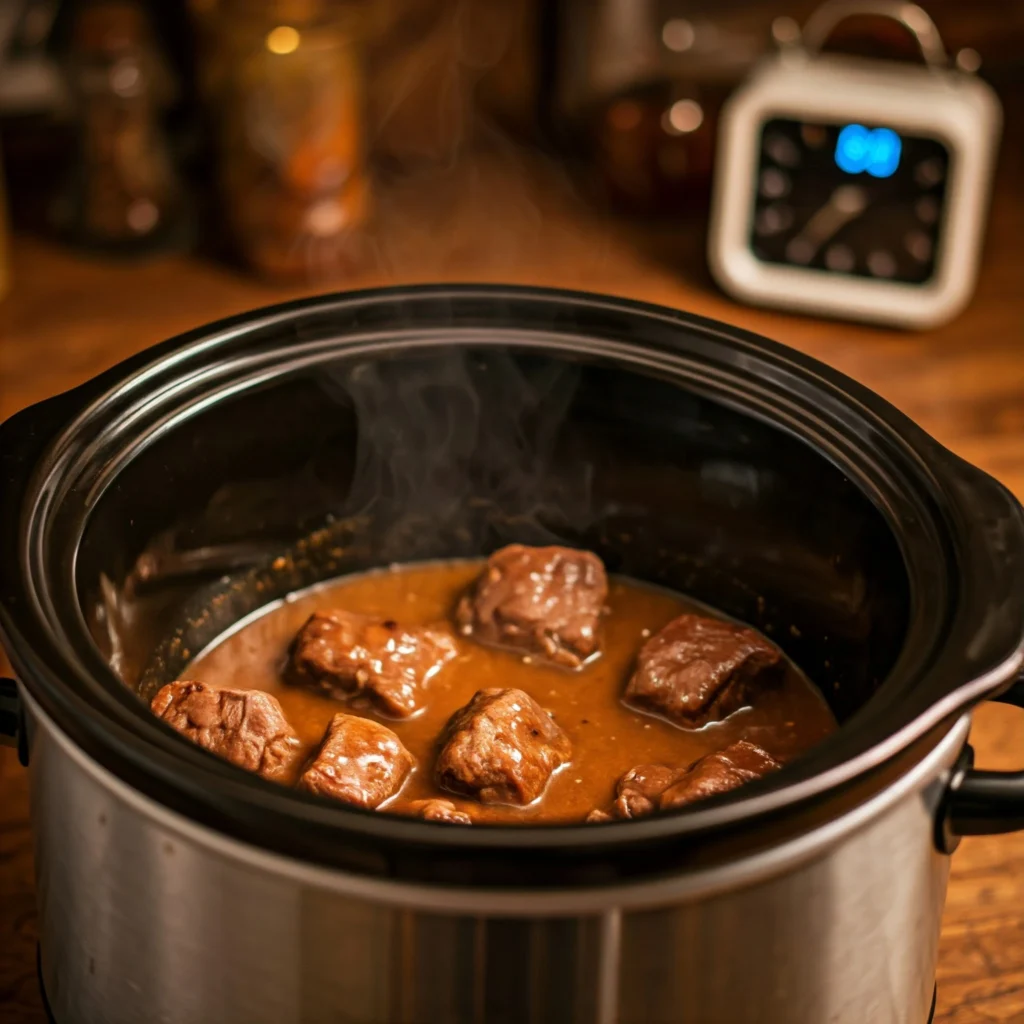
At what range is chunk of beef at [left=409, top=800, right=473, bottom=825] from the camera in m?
1.36

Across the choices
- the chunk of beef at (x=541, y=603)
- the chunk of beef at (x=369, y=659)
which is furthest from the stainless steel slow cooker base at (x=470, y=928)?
the chunk of beef at (x=541, y=603)

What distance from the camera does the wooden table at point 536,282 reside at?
267cm

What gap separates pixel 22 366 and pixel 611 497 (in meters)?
1.34

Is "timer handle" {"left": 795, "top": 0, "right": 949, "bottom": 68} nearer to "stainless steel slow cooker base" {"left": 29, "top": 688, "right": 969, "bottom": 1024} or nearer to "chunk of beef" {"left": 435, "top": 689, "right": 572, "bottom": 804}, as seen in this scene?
"chunk of beef" {"left": 435, "top": 689, "right": 572, "bottom": 804}

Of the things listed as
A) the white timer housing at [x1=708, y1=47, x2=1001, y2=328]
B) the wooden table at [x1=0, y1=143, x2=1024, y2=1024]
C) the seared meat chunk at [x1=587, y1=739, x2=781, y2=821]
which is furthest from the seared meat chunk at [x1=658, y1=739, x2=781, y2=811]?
the white timer housing at [x1=708, y1=47, x2=1001, y2=328]

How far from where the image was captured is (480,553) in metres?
1.90

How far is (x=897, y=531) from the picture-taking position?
1349 millimetres

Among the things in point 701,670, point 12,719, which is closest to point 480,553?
point 701,670

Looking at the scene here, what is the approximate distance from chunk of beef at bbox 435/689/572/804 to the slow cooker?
34cm

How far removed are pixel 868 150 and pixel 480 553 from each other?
1.29m

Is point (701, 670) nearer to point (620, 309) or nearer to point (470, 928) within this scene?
point (620, 309)

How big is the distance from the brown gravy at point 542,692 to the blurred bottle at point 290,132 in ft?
3.78

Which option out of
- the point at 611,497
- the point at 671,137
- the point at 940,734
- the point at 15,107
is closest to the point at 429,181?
the point at 671,137

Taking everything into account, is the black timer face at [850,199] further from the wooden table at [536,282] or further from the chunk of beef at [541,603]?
the chunk of beef at [541,603]
